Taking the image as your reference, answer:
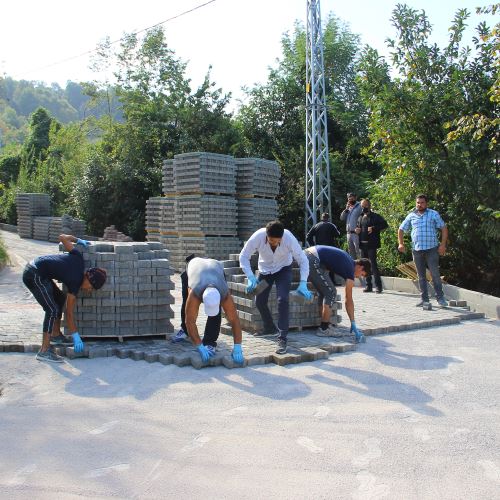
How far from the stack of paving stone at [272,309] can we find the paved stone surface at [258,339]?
0.60 feet

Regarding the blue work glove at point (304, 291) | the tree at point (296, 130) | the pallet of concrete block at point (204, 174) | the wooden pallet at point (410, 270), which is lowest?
the blue work glove at point (304, 291)

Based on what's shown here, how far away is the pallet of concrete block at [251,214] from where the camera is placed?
17.0m

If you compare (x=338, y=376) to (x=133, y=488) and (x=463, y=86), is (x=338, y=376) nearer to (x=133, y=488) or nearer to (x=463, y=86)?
(x=133, y=488)

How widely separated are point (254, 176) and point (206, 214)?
1.93 meters

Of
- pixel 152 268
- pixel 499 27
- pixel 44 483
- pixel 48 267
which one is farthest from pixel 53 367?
pixel 499 27

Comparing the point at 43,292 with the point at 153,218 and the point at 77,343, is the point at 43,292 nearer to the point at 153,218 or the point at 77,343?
the point at 77,343

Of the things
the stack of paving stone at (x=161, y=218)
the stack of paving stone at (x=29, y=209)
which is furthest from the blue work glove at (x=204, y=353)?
the stack of paving stone at (x=29, y=209)

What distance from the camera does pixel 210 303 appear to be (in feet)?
21.2

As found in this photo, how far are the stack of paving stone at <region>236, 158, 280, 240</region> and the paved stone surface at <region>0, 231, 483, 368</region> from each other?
4.80 metres

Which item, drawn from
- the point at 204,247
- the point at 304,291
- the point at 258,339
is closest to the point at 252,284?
the point at 304,291

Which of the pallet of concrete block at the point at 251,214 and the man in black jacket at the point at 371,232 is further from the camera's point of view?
the pallet of concrete block at the point at 251,214

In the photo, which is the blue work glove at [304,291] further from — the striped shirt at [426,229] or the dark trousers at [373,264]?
the dark trousers at [373,264]

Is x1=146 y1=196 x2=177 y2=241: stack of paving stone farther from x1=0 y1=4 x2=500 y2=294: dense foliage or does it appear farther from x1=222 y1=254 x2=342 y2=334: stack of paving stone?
x1=222 y1=254 x2=342 y2=334: stack of paving stone

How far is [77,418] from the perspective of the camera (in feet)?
17.5
